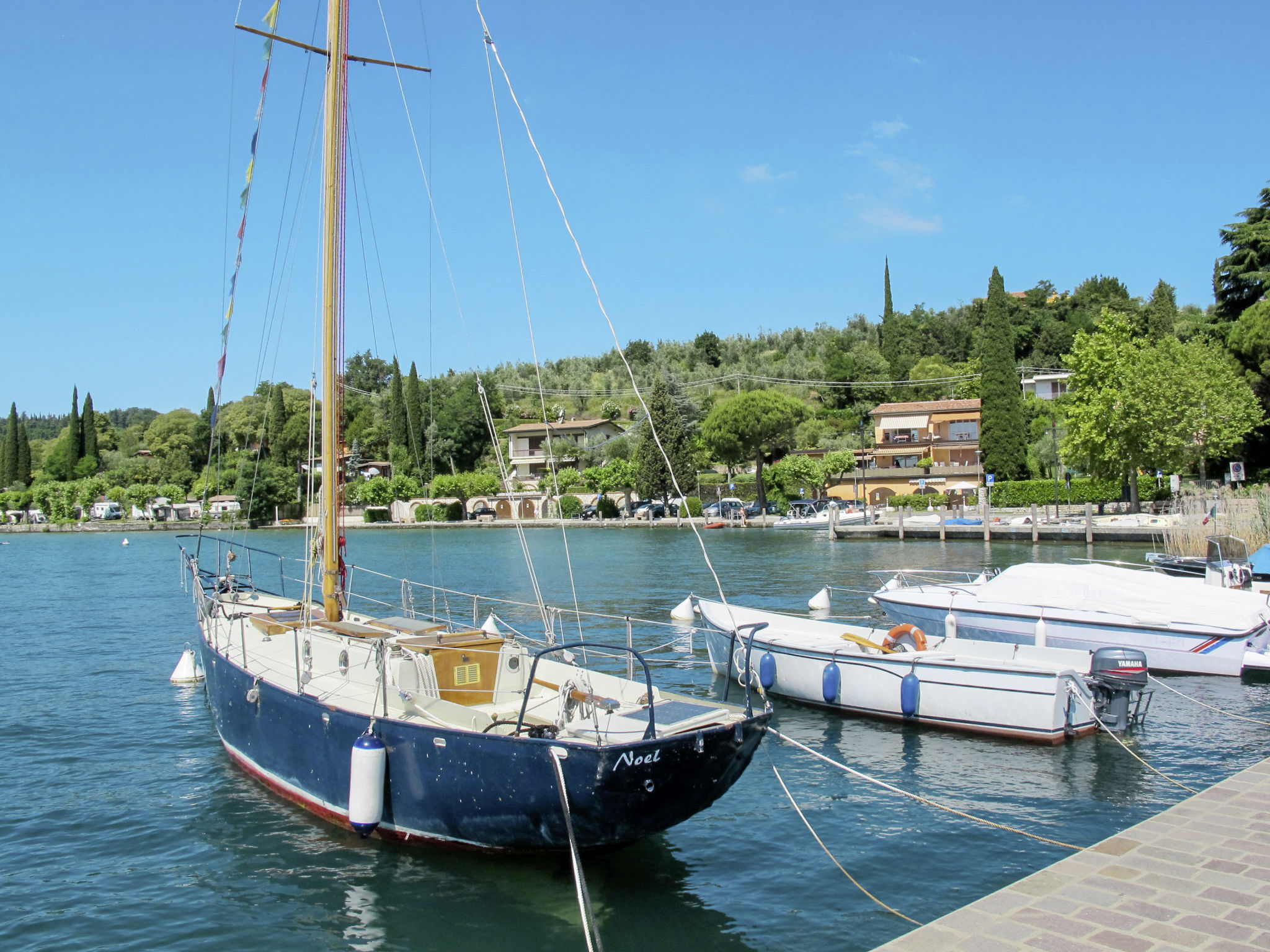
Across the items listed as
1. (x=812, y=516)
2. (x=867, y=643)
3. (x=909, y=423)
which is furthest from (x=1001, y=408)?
(x=867, y=643)

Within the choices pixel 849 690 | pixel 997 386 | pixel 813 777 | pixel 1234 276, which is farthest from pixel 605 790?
pixel 997 386

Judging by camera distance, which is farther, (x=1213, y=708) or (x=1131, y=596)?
(x=1131, y=596)

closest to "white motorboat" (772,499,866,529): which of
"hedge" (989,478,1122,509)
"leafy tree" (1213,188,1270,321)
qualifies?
"hedge" (989,478,1122,509)

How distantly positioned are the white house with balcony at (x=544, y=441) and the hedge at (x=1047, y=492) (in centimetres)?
4544

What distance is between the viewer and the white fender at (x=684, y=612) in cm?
2612

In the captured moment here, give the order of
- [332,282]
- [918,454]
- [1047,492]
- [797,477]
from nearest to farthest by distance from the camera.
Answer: [332,282] < [1047,492] < [797,477] < [918,454]

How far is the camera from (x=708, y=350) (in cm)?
12744

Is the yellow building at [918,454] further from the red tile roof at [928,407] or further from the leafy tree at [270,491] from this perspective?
the leafy tree at [270,491]

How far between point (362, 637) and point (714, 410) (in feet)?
224

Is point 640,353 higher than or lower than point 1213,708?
higher

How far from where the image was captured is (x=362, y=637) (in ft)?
36.7

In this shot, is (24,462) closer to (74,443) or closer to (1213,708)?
(74,443)

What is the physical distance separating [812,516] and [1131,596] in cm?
5093

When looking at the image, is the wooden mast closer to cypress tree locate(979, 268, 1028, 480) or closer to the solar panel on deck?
the solar panel on deck
